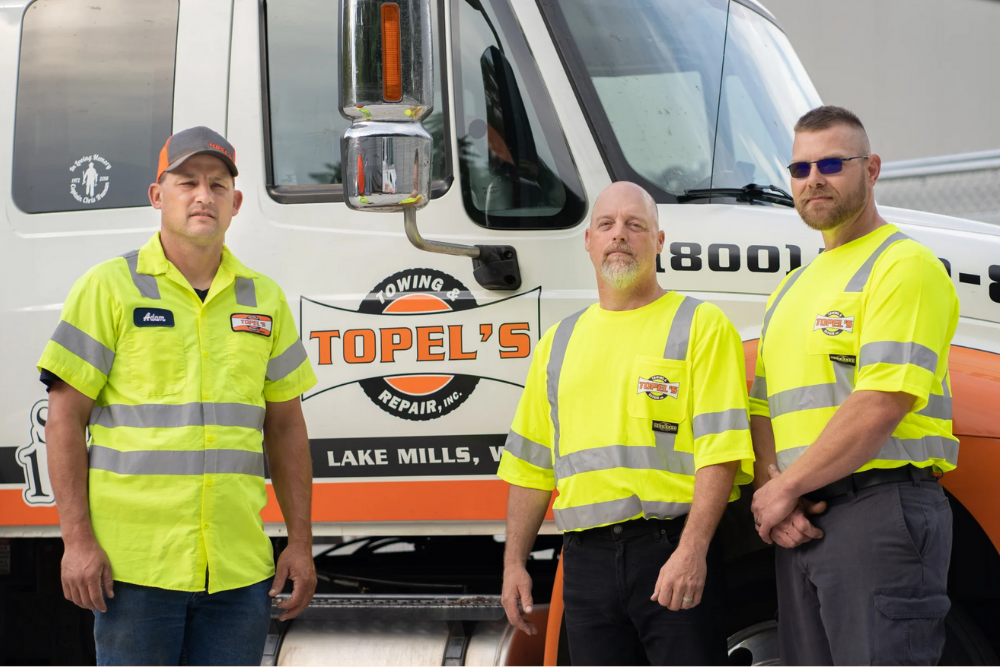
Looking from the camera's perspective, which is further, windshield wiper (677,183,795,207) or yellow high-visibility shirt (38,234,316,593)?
windshield wiper (677,183,795,207)

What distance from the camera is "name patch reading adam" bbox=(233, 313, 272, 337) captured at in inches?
110

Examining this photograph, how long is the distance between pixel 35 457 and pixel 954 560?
285cm

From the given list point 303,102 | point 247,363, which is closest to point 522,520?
point 247,363

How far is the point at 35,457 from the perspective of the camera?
3.64 meters

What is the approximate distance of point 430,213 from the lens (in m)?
3.50

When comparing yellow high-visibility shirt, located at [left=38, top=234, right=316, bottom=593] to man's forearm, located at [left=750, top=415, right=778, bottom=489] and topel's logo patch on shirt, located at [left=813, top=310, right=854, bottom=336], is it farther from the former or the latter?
topel's logo patch on shirt, located at [left=813, top=310, right=854, bottom=336]

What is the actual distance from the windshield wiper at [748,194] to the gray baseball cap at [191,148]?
1377mm

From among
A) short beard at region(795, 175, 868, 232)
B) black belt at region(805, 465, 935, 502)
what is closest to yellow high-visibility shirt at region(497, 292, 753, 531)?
black belt at region(805, 465, 935, 502)

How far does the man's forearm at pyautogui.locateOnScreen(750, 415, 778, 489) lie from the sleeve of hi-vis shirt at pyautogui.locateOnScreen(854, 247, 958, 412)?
0.36m

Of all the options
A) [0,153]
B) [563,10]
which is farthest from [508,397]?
[0,153]

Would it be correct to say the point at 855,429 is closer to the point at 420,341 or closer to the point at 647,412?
the point at 647,412

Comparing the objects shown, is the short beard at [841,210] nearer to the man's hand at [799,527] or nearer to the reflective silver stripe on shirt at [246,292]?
the man's hand at [799,527]

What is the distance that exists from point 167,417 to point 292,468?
41 cm

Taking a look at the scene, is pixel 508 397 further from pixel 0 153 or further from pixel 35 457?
pixel 0 153
